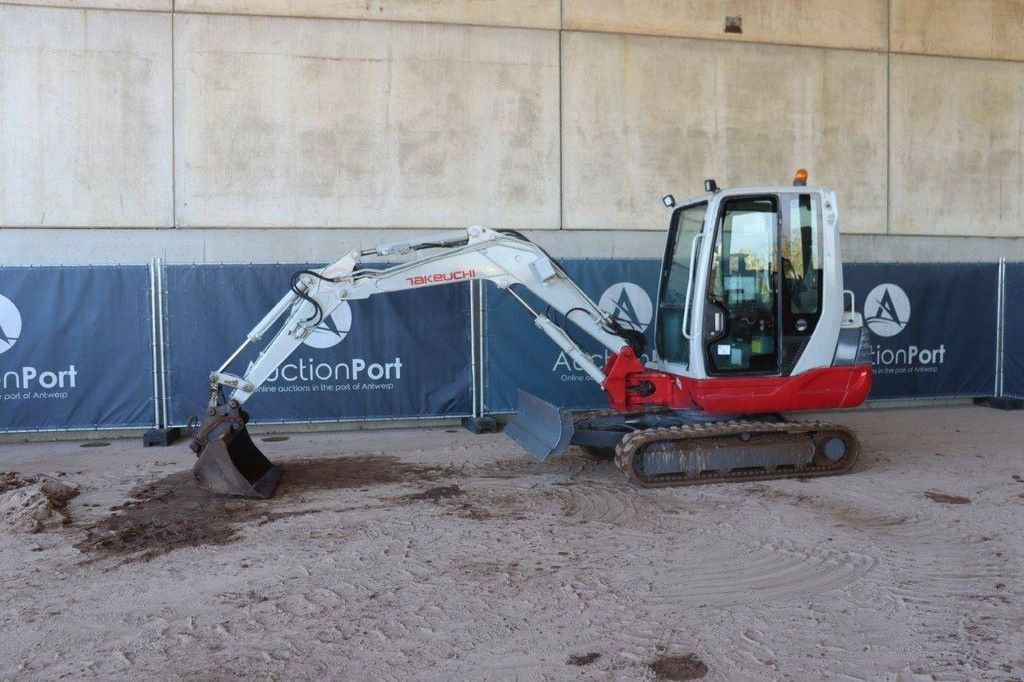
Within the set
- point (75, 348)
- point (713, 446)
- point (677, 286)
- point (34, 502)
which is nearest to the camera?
point (34, 502)

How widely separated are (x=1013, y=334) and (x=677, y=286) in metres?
6.75

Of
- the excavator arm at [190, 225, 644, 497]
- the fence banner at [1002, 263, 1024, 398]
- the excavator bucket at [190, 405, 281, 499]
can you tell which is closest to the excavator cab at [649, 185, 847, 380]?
the excavator arm at [190, 225, 644, 497]

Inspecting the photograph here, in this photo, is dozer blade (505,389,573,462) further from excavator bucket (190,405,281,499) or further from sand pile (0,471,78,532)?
sand pile (0,471,78,532)

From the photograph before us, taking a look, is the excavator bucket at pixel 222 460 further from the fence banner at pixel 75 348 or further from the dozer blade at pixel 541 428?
the fence banner at pixel 75 348

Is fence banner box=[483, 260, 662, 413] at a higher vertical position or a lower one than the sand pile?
higher

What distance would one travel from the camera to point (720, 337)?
7.73 m

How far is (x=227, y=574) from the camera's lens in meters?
5.52

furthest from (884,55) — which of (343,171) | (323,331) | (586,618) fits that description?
(586,618)

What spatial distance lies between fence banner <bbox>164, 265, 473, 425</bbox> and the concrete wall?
78cm

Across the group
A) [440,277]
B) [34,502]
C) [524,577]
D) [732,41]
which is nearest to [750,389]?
[440,277]

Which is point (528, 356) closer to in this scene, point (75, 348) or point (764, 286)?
point (764, 286)

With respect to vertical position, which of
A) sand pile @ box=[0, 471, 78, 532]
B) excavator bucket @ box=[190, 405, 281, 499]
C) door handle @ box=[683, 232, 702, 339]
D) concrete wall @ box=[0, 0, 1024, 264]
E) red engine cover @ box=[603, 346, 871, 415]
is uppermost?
concrete wall @ box=[0, 0, 1024, 264]

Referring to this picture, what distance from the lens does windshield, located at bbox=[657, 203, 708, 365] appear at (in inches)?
318

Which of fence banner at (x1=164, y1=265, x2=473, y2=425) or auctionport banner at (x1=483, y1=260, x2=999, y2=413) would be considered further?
auctionport banner at (x1=483, y1=260, x2=999, y2=413)
